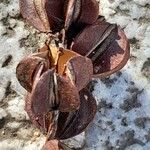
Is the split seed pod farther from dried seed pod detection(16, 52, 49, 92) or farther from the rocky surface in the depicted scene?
the rocky surface

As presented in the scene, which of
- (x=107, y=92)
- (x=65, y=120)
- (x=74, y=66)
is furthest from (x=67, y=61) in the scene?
(x=107, y=92)

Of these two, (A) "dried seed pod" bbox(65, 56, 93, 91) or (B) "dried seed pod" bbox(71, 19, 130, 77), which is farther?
(B) "dried seed pod" bbox(71, 19, 130, 77)

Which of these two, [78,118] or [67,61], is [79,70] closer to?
[67,61]

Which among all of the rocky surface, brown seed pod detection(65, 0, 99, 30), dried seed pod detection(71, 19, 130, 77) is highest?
brown seed pod detection(65, 0, 99, 30)

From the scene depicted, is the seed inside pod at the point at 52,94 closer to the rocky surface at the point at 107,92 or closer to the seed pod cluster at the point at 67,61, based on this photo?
the seed pod cluster at the point at 67,61

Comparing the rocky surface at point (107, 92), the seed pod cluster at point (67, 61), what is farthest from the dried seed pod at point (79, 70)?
the rocky surface at point (107, 92)

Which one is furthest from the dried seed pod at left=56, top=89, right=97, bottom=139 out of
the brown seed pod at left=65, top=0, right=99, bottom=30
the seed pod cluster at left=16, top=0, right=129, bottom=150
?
the brown seed pod at left=65, top=0, right=99, bottom=30

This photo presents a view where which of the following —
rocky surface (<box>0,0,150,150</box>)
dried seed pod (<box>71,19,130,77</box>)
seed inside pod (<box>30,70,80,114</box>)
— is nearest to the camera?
seed inside pod (<box>30,70,80,114</box>)

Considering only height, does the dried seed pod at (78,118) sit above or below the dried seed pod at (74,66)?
below
